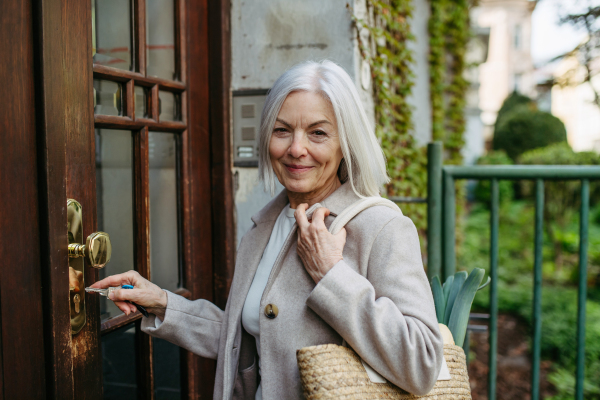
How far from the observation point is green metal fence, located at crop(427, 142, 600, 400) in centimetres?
208

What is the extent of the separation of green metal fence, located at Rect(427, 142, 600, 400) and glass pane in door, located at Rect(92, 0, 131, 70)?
1408 millimetres

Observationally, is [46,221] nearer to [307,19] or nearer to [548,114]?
[307,19]

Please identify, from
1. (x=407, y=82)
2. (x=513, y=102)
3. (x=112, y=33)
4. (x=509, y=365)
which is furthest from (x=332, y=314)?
(x=513, y=102)

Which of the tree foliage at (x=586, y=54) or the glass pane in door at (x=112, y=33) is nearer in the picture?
the glass pane in door at (x=112, y=33)

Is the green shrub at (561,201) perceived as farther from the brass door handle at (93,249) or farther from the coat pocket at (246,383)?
the brass door handle at (93,249)

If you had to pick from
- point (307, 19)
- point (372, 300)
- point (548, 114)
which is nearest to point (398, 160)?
point (307, 19)

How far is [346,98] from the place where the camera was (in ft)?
4.41

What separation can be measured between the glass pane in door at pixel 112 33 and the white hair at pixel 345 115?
0.60 metres

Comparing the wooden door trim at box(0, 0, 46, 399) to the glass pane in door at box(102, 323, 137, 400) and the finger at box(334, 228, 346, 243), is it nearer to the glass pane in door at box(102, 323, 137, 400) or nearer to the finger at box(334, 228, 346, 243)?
A: the glass pane in door at box(102, 323, 137, 400)

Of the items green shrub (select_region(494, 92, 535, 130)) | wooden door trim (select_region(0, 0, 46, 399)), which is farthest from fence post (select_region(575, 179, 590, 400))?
green shrub (select_region(494, 92, 535, 130))

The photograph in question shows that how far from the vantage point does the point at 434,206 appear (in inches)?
88.7

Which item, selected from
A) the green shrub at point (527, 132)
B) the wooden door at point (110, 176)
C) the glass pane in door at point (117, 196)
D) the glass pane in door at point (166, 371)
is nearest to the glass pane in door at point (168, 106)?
the wooden door at point (110, 176)

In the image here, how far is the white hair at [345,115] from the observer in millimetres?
1340

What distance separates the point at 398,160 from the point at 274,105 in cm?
190
